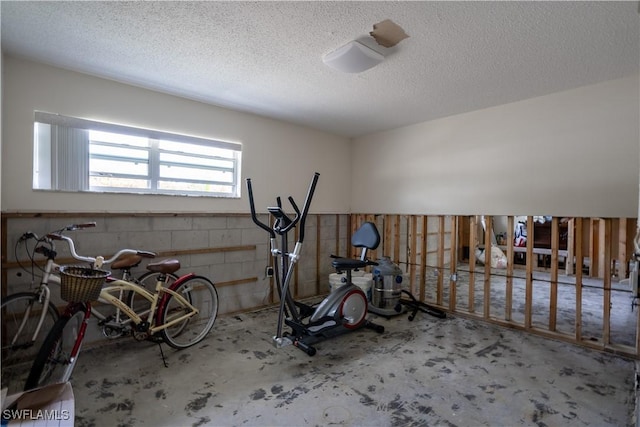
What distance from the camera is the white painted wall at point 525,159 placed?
2.78 m

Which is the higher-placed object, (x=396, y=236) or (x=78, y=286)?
(x=396, y=236)

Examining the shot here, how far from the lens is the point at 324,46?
7.39 feet

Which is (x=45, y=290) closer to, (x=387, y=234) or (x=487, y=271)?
(x=387, y=234)

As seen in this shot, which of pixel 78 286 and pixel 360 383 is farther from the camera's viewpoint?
pixel 360 383

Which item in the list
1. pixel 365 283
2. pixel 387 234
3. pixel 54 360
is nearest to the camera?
pixel 54 360

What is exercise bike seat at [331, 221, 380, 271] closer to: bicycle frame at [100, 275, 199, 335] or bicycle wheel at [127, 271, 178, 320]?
bicycle frame at [100, 275, 199, 335]

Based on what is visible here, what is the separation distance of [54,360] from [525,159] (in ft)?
14.8

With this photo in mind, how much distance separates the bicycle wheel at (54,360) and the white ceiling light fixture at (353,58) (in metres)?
2.51

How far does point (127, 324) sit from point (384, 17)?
3056 mm

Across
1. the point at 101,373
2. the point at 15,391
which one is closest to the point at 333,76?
the point at 101,373

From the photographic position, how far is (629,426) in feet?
5.99

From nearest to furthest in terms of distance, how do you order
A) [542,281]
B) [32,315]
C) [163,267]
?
[32,315]
[163,267]
[542,281]

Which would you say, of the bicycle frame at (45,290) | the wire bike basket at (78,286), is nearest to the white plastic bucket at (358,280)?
the wire bike basket at (78,286)

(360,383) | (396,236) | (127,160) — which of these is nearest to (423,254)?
(396,236)
